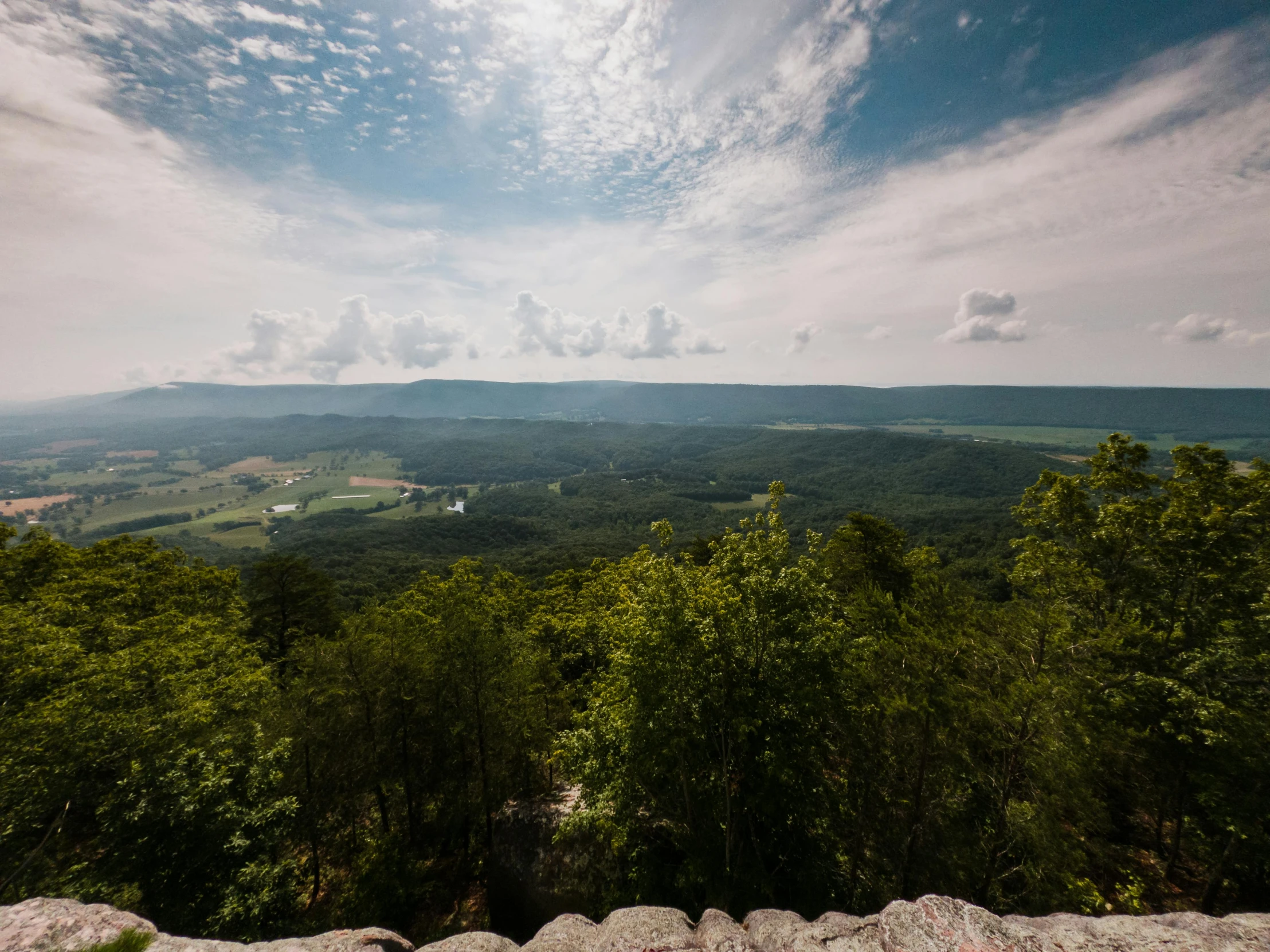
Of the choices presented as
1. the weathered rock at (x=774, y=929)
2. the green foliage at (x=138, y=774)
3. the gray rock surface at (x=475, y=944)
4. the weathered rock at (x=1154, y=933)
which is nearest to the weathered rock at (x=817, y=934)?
the weathered rock at (x=774, y=929)

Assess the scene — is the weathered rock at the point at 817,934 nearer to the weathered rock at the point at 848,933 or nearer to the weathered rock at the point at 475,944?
the weathered rock at the point at 848,933

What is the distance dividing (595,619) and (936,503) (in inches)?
8193

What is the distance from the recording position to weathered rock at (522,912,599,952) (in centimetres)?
853

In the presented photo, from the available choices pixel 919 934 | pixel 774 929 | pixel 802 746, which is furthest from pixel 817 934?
pixel 802 746

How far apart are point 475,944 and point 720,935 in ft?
14.6

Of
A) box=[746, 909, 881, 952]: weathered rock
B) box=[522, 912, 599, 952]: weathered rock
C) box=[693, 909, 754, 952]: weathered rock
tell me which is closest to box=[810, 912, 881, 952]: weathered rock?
box=[746, 909, 881, 952]: weathered rock

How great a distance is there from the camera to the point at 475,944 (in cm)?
864

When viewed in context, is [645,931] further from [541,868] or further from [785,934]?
[541,868]

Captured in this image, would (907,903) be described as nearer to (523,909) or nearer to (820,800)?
(820,800)

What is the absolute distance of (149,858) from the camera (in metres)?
12.5

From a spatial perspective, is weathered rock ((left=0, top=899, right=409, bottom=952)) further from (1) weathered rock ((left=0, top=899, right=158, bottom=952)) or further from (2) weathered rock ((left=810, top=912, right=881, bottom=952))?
(2) weathered rock ((left=810, top=912, right=881, bottom=952))

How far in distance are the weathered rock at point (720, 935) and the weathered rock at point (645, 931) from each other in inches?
6.9

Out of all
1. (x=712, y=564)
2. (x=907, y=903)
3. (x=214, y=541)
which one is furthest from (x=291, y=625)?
(x=214, y=541)

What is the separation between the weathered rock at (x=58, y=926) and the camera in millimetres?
6824
